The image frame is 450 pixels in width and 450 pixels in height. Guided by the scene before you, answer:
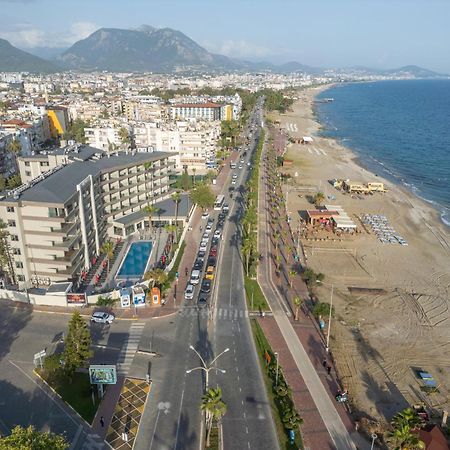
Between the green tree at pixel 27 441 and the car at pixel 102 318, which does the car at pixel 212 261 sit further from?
the green tree at pixel 27 441

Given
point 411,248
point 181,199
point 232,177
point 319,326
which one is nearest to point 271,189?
point 232,177

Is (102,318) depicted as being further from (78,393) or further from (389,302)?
(389,302)

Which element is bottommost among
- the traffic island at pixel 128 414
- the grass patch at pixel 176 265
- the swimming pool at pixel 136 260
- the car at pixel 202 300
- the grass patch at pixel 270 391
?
the swimming pool at pixel 136 260

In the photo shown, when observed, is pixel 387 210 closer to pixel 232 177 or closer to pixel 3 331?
pixel 232 177

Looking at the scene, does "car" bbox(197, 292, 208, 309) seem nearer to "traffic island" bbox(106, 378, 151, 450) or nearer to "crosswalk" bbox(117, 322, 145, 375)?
"crosswalk" bbox(117, 322, 145, 375)

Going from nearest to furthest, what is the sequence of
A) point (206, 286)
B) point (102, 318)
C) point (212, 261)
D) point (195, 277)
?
point (102, 318)
point (206, 286)
point (195, 277)
point (212, 261)

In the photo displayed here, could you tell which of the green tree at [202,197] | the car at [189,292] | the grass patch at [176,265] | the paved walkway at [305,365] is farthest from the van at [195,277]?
the green tree at [202,197]

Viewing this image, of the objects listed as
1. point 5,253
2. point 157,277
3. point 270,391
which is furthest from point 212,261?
point 270,391
